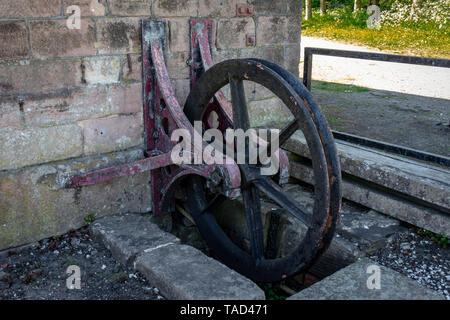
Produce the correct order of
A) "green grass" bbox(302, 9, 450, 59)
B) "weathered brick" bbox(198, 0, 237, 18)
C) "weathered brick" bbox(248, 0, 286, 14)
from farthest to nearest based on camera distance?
"green grass" bbox(302, 9, 450, 59) → "weathered brick" bbox(248, 0, 286, 14) → "weathered brick" bbox(198, 0, 237, 18)

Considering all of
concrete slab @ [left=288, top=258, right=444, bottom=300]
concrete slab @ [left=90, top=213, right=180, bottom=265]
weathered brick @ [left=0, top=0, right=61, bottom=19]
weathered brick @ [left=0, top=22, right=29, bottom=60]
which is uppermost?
weathered brick @ [left=0, top=0, right=61, bottom=19]

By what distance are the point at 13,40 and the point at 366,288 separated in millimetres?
2454

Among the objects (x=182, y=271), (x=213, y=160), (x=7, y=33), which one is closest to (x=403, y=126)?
(x=213, y=160)

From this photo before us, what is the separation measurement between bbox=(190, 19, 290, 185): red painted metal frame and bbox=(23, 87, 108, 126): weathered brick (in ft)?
2.37

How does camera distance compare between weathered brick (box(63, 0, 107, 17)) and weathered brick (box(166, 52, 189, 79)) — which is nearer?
weathered brick (box(63, 0, 107, 17))

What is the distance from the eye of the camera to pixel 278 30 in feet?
13.3

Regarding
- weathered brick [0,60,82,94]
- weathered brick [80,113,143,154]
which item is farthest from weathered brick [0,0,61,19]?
weathered brick [80,113,143,154]

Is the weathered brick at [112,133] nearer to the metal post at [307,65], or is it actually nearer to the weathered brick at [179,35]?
the weathered brick at [179,35]

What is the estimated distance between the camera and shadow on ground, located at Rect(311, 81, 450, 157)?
16.5 feet

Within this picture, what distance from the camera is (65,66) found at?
3.06 metres

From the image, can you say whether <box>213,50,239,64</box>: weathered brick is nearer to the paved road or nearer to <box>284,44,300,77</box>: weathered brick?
<box>284,44,300,77</box>: weathered brick

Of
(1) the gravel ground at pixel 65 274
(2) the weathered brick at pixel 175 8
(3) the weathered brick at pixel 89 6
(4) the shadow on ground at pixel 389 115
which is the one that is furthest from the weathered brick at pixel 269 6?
(1) the gravel ground at pixel 65 274

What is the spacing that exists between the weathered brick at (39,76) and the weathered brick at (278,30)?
1567mm

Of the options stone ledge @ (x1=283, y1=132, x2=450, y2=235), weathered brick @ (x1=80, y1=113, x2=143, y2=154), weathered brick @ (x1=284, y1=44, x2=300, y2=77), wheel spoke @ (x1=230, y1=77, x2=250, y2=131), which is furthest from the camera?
weathered brick @ (x1=284, y1=44, x2=300, y2=77)
